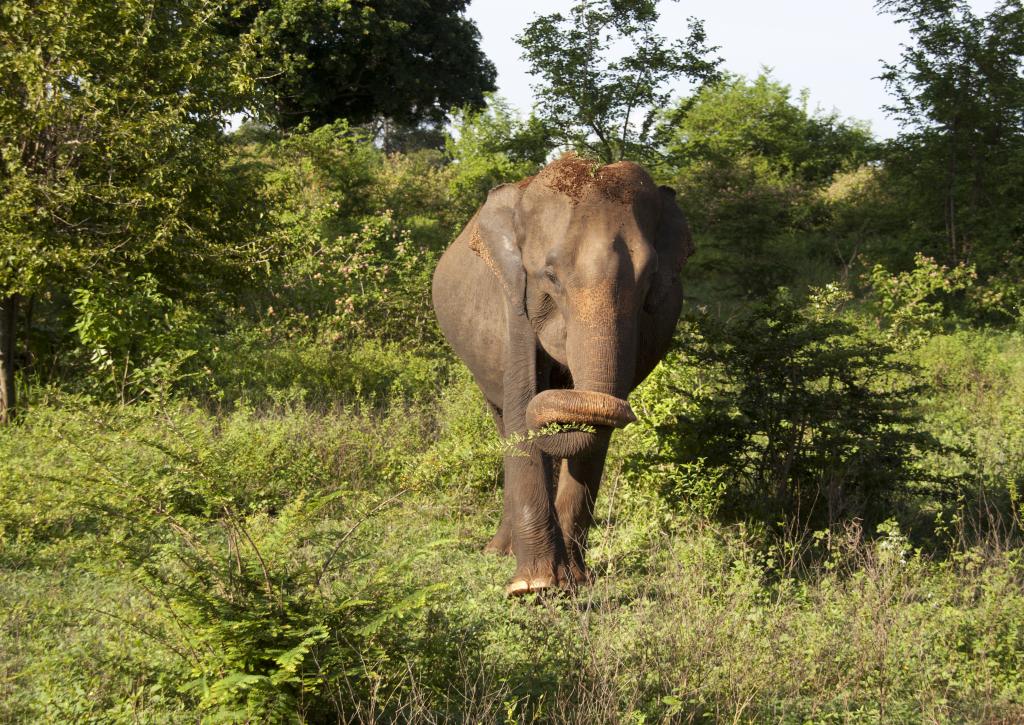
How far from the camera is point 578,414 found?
17.7 ft

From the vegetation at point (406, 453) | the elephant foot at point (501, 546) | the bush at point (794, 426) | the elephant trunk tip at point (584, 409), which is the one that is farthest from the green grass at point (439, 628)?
the bush at point (794, 426)

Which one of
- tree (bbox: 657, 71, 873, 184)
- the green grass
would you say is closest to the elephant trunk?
the green grass

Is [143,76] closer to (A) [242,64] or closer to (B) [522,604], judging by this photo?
(A) [242,64]

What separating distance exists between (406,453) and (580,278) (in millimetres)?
4248

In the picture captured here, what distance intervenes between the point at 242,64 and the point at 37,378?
159 inches

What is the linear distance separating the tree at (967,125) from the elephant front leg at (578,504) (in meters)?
15.9

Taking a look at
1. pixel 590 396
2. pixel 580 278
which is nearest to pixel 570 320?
pixel 580 278

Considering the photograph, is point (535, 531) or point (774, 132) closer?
point (535, 531)

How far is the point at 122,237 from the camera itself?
34.1 feet

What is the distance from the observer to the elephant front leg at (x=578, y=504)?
21.6 ft

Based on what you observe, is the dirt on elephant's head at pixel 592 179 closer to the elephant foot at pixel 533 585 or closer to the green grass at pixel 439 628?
the green grass at pixel 439 628

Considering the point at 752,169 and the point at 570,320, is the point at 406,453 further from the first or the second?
the point at 752,169

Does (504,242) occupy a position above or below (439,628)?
above

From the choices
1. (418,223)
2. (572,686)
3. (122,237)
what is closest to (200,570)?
(572,686)
